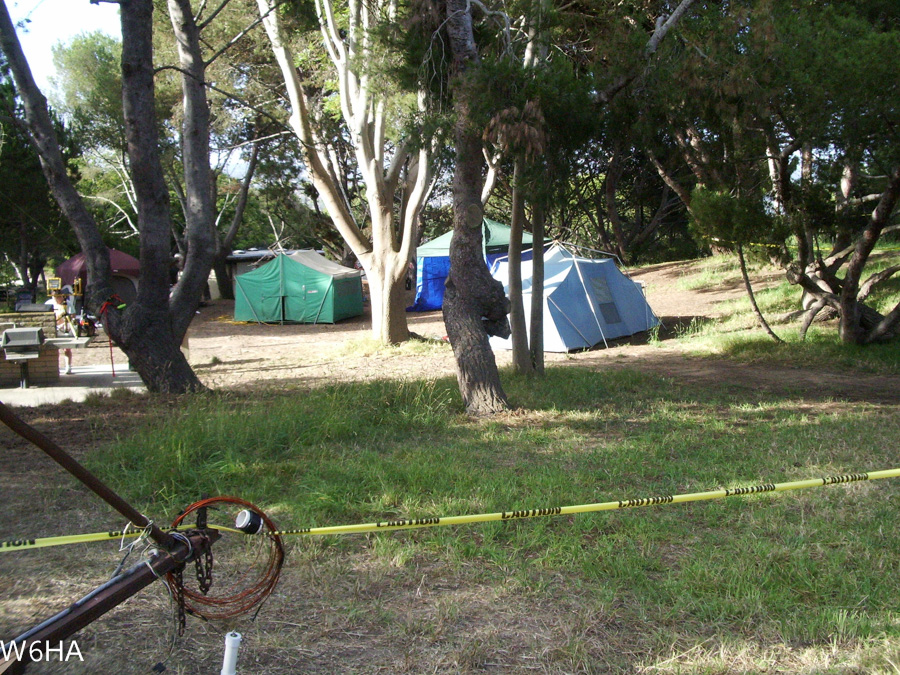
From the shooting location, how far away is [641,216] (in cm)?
3091

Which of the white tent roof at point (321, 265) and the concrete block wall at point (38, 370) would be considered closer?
the concrete block wall at point (38, 370)

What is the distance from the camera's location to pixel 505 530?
13.9 ft

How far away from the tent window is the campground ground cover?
→ 6.33 meters

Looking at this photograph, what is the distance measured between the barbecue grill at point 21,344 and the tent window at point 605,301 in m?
9.84

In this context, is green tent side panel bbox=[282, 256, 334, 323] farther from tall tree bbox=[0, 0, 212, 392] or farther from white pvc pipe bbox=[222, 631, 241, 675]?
white pvc pipe bbox=[222, 631, 241, 675]

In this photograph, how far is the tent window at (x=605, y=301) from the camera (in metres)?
14.9

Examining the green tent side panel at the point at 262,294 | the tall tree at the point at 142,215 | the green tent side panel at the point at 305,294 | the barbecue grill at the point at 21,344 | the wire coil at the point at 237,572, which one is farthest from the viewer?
the green tent side panel at the point at 262,294

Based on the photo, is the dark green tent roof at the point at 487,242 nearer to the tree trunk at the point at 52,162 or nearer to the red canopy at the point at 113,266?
the red canopy at the point at 113,266

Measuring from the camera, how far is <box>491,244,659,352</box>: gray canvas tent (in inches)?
551

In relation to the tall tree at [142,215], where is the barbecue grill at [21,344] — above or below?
below

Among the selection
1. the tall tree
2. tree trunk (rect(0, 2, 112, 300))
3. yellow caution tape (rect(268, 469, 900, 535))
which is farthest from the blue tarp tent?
yellow caution tape (rect(268, 469, 900, 535))

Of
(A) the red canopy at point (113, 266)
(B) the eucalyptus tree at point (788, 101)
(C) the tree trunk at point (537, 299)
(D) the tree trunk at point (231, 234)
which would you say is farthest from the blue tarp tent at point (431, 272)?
(C) the tree trunk at point (537, 299)

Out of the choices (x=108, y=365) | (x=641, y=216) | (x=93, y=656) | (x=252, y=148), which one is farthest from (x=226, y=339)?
(x=641, y=216)

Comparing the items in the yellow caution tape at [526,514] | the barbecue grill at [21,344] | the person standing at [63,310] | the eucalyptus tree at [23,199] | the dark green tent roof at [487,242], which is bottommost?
the yellow caution tape at [526,514]
